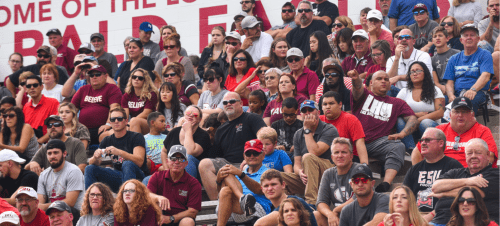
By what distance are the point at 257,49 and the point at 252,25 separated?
15.7 inches

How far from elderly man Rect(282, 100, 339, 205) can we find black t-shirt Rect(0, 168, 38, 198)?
3190 mm

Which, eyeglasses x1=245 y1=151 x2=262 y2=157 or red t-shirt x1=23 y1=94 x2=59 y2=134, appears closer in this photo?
eyeglasses x1=245 y1=151 x2=262 y2=157

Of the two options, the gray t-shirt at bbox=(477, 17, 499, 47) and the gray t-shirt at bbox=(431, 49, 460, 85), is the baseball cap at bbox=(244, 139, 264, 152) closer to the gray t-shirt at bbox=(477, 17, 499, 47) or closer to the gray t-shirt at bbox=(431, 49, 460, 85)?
the gray t-shirt at bbox=(431, 49, 460, 85)

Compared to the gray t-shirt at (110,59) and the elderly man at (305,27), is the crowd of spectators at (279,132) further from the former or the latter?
the gray t-shirt at (110,59)

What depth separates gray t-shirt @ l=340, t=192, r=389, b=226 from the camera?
6.32m

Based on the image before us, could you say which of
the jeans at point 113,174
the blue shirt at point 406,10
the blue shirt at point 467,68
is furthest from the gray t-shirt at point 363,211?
the blue shirt at point 406,10

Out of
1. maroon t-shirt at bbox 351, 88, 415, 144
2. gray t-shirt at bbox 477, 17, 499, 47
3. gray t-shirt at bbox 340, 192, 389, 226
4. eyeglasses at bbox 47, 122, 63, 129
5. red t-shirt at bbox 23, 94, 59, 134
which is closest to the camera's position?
gray t-shirt at bbox 340, 192, 389, 226

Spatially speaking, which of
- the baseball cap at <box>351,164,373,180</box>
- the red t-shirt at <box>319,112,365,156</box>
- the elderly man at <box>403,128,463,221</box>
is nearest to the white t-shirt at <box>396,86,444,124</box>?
the red t-shirt at <box>319,112,365,156</box>

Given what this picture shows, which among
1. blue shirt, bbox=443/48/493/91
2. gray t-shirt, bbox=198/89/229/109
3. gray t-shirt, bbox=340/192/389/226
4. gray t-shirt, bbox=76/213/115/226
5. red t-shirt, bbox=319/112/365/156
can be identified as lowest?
gray t-shirt, bbox=76/213/115/226

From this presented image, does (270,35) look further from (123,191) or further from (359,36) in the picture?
(123,191)

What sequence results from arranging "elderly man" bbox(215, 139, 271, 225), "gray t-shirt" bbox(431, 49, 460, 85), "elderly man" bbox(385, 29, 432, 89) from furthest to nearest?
"gray t-shirt" bbox(431, 49, 460, 85) < "elderly man" bbox(385, 29, 432, 89) < "elderly man" bbox(215, 139, 271, 225)

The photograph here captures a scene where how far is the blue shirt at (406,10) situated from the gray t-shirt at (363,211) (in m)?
5.93

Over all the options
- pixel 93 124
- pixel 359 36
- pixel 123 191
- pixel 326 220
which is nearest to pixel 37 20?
pixel 93 124

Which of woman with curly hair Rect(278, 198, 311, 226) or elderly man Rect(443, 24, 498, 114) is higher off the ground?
elderly man Rect(443, 24, 498, 114)
